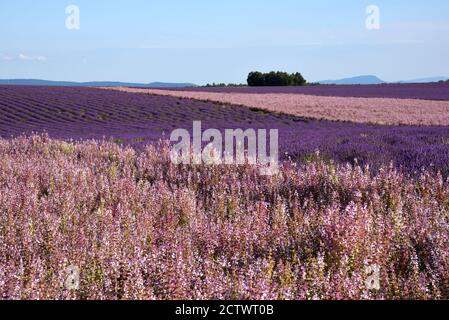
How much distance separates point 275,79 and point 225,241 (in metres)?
72.8

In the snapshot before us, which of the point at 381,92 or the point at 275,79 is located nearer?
the point at 381,92

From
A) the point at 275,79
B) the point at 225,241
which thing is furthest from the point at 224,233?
the point at 275,79

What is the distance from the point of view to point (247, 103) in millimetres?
31734

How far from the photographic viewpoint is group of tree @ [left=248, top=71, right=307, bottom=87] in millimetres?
74875

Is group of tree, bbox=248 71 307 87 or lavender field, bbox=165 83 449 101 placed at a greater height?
group of tree, bbox=248 71 307 87

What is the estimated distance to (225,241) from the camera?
13.1 ft

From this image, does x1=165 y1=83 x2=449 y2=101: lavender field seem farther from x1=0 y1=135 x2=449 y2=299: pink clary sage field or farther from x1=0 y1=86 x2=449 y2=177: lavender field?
x1=0 y1=135 x2=449 y2=299: pink clary sage field

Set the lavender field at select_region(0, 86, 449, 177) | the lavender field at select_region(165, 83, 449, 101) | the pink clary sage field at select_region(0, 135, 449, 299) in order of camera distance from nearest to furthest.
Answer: the pink clary sage field at select_region(0, 135, 449, 299) → the lavender field at select_region(0, 86, 449, 177) → the lavender field at select_region(165, 83, 449, 101)

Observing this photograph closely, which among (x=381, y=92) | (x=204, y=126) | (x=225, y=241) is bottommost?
(x=204, y=126)

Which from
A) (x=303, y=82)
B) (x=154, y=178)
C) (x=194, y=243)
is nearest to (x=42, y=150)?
(x=154, y=178)

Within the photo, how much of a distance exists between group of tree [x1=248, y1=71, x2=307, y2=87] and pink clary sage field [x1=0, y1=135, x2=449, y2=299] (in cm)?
6938

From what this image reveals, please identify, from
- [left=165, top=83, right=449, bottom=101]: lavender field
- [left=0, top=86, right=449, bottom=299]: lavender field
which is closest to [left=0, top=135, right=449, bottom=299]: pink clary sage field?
[left=0, top=86, right=449, bottom=299]: lavender field

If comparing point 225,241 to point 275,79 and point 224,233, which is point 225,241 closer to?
point 224,233
